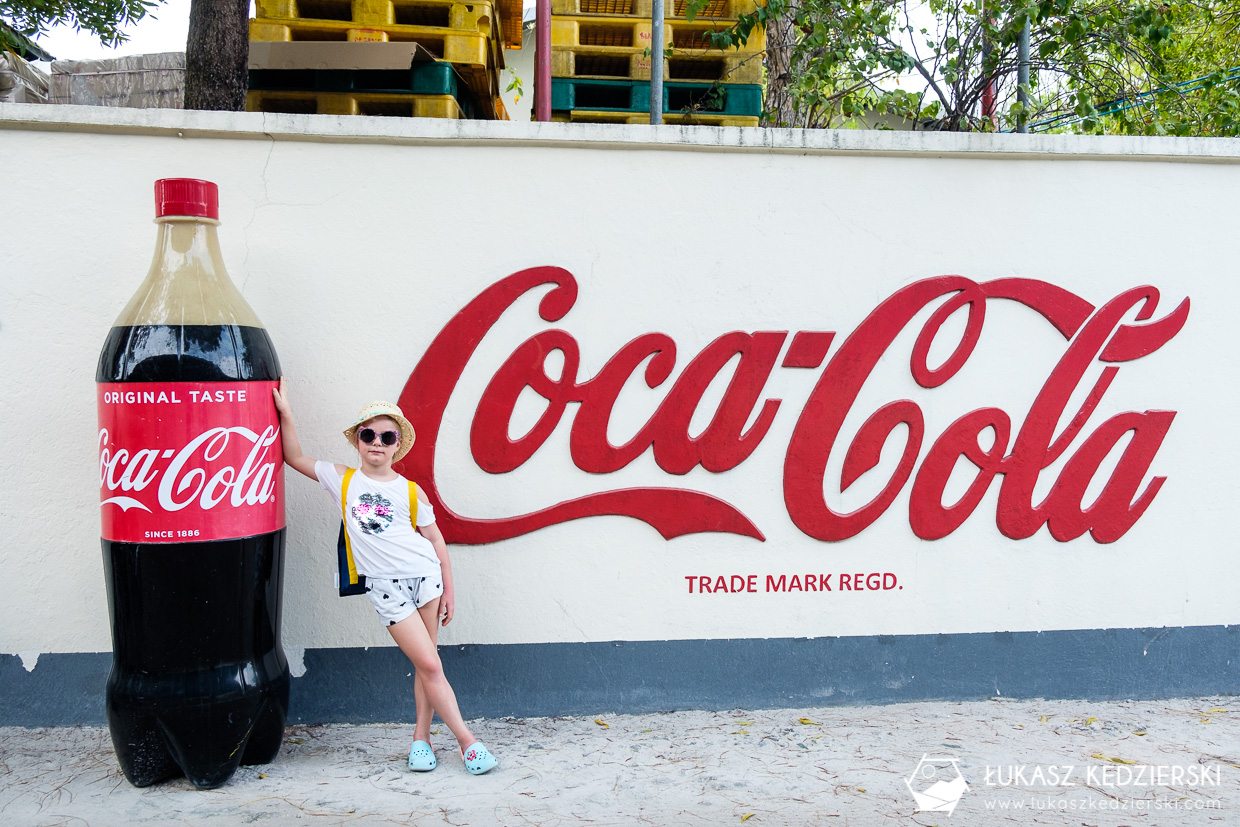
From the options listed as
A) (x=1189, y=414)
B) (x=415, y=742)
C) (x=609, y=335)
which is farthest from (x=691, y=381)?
(x=1189, y=414)

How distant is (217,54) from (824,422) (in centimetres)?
388

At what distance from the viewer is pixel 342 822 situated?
3.41 metres

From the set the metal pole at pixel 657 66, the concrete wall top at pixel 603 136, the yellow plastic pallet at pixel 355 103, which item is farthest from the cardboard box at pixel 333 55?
the metal pole at pixel 657 66

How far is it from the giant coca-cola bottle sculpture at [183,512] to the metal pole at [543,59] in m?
1.92

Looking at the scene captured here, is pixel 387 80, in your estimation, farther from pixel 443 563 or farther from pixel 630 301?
pixel 443 563

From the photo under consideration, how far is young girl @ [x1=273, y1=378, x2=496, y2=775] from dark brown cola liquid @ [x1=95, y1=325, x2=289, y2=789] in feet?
1.33

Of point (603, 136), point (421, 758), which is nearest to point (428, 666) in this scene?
point (421, 758)

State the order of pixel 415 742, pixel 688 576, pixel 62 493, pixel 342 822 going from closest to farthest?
pixel 342 822, pixel 415 742, pixel 62 493, pixel 688 576

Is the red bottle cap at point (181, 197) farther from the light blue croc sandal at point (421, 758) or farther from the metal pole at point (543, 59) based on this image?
the light blue croc sandal at point (421, 758)

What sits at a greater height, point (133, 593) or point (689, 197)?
point (689, 197)

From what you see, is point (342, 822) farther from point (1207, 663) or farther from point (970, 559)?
point (1207, 663)

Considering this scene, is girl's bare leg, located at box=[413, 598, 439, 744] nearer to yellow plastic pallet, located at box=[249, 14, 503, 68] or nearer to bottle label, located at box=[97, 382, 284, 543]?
bottle label, located at box=[97, 382, 284, 543]

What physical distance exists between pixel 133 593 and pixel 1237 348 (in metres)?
5.45

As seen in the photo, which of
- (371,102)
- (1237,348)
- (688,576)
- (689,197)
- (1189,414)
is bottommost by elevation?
(688,576)
